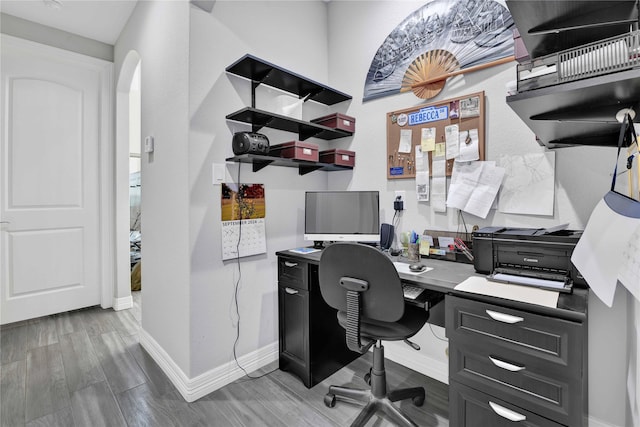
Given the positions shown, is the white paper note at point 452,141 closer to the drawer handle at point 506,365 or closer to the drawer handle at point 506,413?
the drawer handle at point 506,365

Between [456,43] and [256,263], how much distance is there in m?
1.90

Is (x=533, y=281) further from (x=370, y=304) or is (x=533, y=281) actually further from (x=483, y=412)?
(x=370, y=304)

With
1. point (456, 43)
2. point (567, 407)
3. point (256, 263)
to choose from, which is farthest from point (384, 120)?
point (567, 407)

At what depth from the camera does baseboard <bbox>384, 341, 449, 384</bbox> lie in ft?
6.42

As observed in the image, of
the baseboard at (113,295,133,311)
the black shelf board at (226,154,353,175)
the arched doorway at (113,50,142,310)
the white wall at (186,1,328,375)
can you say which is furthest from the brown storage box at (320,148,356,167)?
the baseboard at (113,295,133,311)

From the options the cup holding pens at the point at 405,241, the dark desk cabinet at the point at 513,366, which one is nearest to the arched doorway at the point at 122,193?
the cup holding pens at the point at 405,241

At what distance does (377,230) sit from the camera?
6.93ft

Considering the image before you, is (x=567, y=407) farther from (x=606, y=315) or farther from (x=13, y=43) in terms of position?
(x=13, y=43)

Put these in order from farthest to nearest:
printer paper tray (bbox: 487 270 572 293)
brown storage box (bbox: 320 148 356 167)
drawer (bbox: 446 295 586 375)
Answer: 1. brown storage box (bbox: 320 148 356 167)
2. printer paper tray (bbox: 487 270 572 293)
3. drawer (bbox: 446 295 586 375)

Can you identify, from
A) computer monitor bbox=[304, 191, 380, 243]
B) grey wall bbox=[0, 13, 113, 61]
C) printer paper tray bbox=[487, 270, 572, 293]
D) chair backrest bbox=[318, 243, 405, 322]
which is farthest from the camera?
grey wall bbox=[0, 13, 113, 61]

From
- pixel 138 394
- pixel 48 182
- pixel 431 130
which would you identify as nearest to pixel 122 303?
pixel 48 182

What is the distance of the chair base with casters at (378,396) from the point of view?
154 centimetres

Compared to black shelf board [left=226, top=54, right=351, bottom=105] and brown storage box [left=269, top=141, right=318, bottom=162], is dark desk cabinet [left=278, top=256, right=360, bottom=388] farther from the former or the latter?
black shelf board [left=226, top=54, right=351, bottom=105]

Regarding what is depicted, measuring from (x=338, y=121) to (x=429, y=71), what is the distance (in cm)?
69
